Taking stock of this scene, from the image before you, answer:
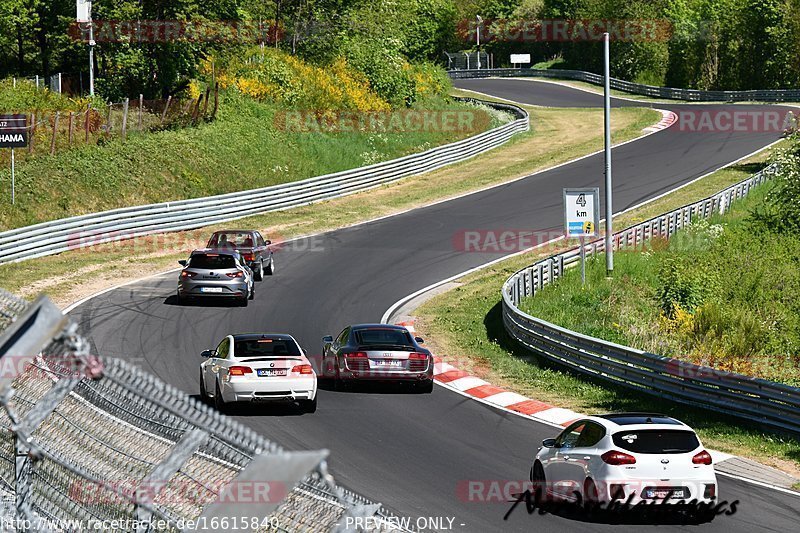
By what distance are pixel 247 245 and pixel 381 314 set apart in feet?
17.7

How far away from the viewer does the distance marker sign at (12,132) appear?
3697 cm

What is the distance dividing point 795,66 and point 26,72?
172 feet

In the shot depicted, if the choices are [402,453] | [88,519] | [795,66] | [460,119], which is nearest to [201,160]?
[460,119]

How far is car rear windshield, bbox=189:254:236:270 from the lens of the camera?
98.7 ft

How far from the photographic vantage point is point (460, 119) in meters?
65.2

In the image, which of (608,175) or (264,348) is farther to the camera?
(608,175)

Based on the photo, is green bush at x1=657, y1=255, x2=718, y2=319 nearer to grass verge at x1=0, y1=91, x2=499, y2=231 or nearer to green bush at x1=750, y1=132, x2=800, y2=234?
green bush at x1=750, y1=132, x2=800, y2=234

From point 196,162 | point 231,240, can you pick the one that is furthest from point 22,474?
point 196,162

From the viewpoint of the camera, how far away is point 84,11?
151 feet

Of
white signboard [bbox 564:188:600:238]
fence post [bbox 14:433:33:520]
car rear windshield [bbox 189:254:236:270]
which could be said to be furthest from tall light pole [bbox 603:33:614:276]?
fence post [bbox 14:433:33:520]

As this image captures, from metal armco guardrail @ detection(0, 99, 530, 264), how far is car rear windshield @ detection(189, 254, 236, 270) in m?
8.56

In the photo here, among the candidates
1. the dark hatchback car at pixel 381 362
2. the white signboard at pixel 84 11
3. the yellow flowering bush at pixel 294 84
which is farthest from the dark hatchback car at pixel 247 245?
the yellow flowering bush at pixel 294 84

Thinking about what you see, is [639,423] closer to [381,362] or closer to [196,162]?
[381,362]

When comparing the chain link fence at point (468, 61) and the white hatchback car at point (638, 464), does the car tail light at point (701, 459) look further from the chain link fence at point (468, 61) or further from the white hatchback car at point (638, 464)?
the chain link fence at point (468, 61)
